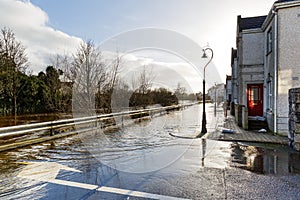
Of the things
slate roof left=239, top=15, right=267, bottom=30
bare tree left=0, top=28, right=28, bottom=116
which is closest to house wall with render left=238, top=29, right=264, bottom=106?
slate roof left=239, top=15, right=267, bottom=30

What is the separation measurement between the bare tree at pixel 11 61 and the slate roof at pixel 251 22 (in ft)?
65.3

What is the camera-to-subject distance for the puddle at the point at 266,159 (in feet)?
18.7

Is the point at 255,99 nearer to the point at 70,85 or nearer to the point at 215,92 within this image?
the point at 70,85

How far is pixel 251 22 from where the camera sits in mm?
17234

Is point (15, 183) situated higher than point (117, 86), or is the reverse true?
point (117, 86)

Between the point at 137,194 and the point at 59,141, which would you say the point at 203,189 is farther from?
the point at 59,141

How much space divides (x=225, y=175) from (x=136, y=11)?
7.76 m

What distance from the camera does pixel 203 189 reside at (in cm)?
442

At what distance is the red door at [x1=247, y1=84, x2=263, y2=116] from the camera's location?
14.7 m

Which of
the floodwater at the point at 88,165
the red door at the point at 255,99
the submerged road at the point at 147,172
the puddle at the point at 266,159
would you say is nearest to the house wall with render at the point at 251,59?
the red door at the point at 255,99

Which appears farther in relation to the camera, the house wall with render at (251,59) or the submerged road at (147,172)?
the house wall with render at (251,59)

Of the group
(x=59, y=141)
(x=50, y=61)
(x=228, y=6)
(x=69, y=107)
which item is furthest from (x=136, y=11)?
(x=50, y=61)

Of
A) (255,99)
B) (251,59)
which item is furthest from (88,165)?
(251,59)

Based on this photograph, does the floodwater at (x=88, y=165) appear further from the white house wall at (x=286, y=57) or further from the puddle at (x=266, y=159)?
the white house wall at (x=286, y=57)
